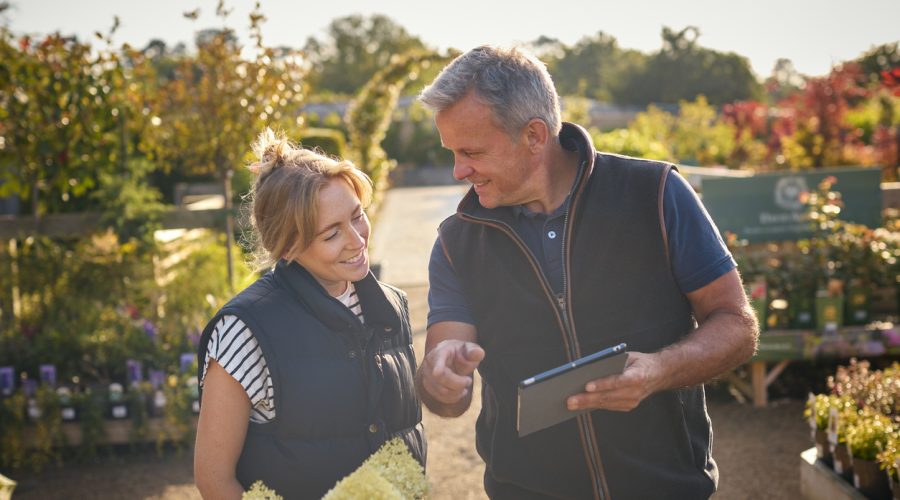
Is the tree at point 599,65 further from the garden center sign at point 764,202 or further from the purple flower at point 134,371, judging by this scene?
the purple flower at point 134,371

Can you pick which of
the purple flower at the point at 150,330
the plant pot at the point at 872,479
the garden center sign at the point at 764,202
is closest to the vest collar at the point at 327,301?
the plant pot at the point at 872,479

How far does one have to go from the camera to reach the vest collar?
2049mm

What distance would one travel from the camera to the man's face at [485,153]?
6.71 ft

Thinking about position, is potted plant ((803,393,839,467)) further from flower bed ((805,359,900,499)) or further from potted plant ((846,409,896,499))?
potted plant ((846,409,896,499))

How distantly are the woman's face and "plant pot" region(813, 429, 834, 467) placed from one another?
9.03ft

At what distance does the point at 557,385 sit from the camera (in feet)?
5.40

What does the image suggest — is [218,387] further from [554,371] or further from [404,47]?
[404,47]

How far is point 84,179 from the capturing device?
5.71m

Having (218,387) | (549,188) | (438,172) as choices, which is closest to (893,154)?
(549,188)

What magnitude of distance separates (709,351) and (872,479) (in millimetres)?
2007

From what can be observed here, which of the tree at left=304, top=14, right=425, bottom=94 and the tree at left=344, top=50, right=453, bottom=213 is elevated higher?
the tree at left=304, top=14, right=425, bottom=94

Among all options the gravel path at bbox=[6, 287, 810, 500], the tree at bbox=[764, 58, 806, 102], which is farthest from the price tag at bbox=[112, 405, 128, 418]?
the tree at bbox=[764, 58, 806, 102]

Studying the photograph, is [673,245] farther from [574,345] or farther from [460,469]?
[460,469]

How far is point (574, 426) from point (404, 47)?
6275 centimetres
